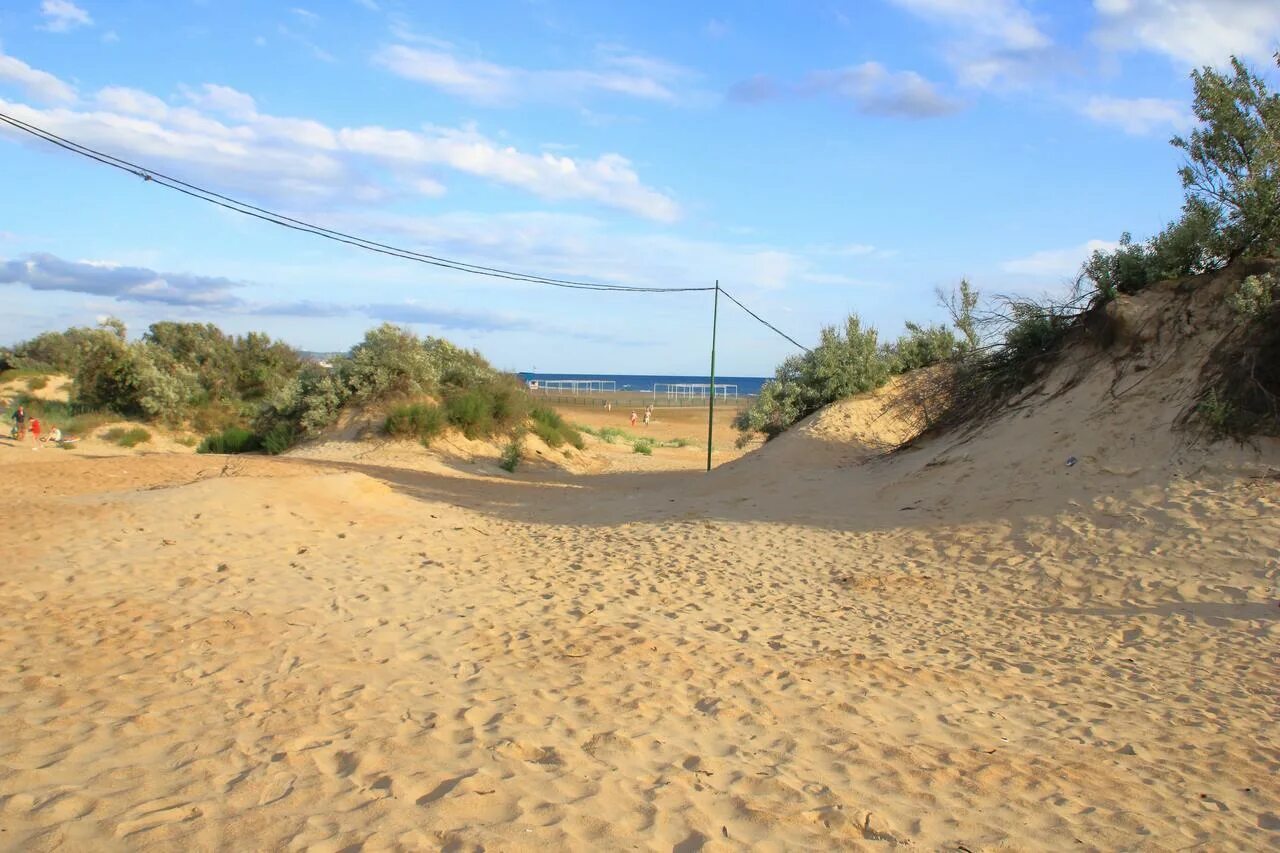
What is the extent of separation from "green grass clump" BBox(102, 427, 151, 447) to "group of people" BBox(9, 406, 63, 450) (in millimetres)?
1377

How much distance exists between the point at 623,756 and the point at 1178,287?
1184cm

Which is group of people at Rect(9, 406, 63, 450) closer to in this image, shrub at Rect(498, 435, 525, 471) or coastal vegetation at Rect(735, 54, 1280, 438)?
shrub at Rect(498, 435, 525, 471)

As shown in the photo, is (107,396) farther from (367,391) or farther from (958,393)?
(958,393)

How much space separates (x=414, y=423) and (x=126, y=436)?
9932 mm

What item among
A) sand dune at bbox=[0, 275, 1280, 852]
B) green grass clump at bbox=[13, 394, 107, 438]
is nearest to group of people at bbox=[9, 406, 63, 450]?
green grass clump at bbox=[13, 394, 107, 438]

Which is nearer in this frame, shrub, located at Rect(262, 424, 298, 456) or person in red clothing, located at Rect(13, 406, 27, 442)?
person in red clothing, located at Rect(13, 406, 27, 442)

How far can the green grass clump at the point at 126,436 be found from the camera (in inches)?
1062

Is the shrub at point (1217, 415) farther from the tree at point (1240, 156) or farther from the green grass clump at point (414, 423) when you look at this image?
the green grass clump at point (414, 423)

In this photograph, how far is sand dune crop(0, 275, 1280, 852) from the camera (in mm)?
4254

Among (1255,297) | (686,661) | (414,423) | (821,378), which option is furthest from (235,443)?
(1255,297)

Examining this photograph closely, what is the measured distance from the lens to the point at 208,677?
19.9 ft

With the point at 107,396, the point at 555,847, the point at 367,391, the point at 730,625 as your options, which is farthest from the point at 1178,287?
the point at 107,396

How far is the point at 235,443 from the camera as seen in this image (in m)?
26.5

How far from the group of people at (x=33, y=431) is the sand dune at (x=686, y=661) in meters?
13.1
